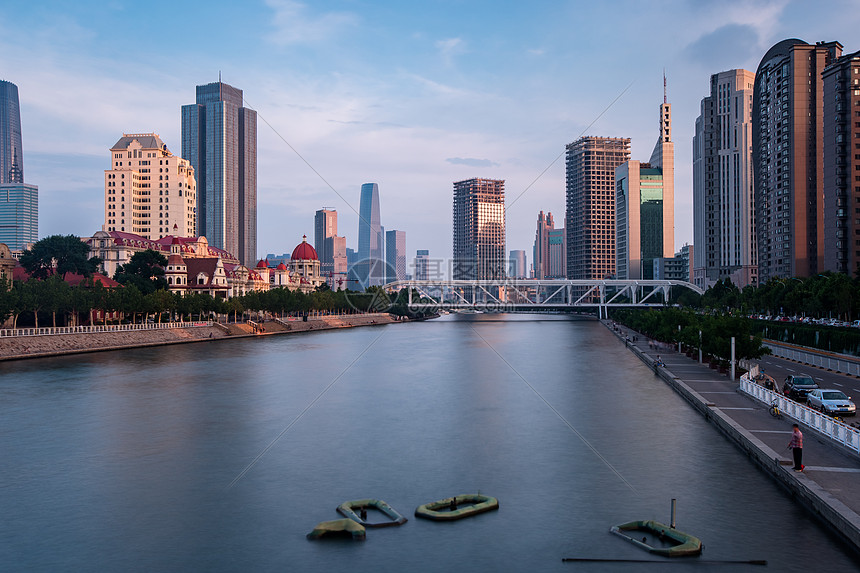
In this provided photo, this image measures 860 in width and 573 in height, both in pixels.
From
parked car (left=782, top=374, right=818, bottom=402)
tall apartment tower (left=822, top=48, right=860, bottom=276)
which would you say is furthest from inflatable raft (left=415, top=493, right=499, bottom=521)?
tall apartment tower (left=822, top=48, right=860, bottom=276)

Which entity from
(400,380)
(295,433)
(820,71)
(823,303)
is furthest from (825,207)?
(295,433)

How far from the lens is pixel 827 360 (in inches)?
2141

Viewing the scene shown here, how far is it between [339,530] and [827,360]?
46.8 m

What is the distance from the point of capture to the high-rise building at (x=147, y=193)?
607 ft

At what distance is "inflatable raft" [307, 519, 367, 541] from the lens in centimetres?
2089

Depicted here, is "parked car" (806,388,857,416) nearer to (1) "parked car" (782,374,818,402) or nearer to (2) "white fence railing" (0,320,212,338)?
(1) "parked car" (782,374,818,402)

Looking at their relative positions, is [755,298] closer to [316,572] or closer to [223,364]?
[223,364]

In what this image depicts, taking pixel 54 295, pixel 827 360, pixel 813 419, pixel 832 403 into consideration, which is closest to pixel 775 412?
pixel 832 403

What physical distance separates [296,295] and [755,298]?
8391 cm

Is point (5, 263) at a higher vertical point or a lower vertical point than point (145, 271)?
higher

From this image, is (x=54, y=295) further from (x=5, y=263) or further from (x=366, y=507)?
(x=366, y=507)

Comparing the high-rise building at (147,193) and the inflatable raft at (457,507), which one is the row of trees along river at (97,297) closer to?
the high-rise building at (147,193)

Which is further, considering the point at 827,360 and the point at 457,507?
the point at 827,360

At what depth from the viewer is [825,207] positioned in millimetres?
143250
